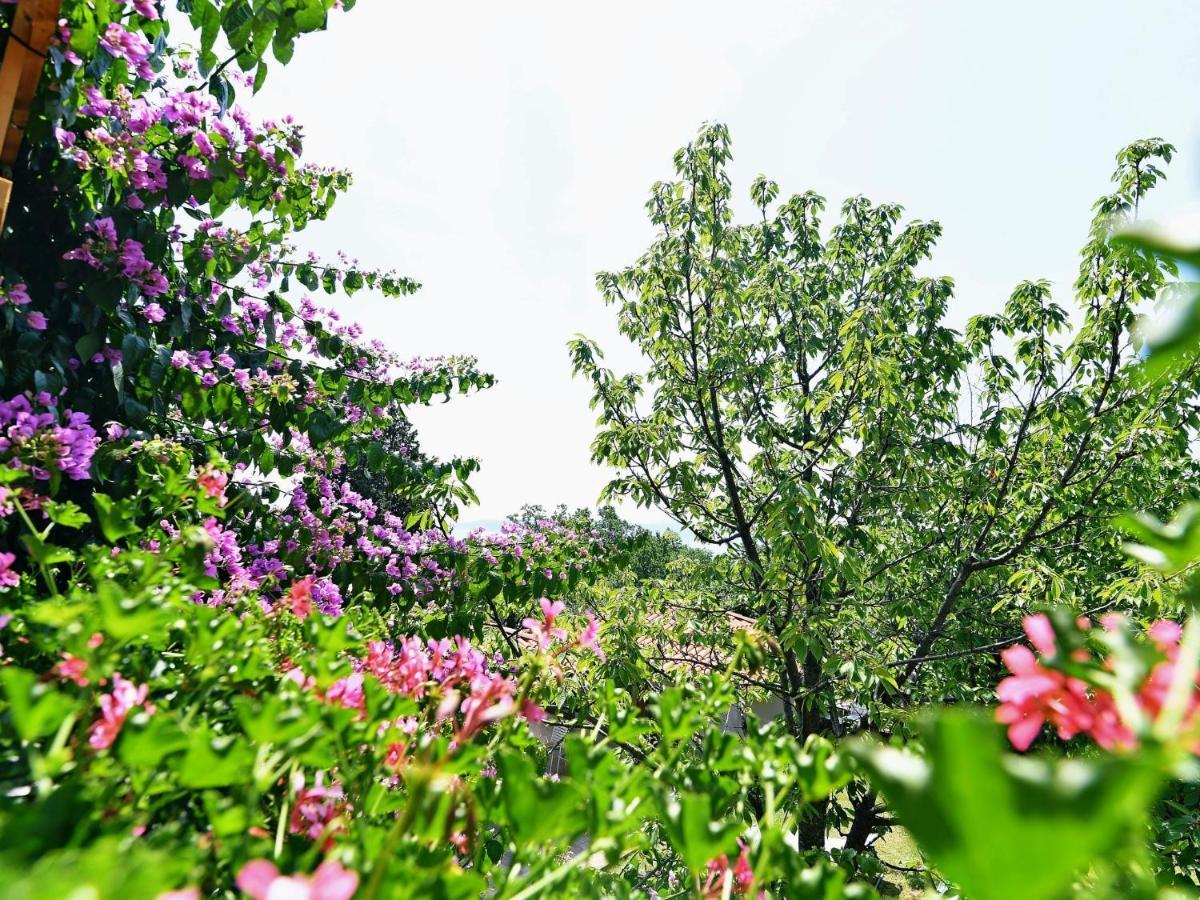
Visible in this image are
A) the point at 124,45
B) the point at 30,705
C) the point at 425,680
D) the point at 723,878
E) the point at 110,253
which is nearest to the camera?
the point at 30,705

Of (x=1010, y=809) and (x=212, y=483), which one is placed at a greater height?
(x=212, y=483)

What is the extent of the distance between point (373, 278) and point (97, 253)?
2004 millimetres

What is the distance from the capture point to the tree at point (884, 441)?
4578 mm

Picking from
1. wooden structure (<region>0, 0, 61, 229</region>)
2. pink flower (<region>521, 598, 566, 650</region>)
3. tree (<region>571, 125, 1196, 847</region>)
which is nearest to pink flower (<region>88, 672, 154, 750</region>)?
pink flower (<region>521, 598, 566, 650</region>)

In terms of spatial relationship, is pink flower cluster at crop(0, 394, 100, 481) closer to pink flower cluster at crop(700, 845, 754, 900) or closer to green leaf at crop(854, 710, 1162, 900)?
pink flower cluster at crop(700, 845, 754, 900)

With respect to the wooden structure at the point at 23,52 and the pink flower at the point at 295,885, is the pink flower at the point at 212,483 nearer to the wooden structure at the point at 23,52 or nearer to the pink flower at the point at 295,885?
the wooden structure at the point at 23,52

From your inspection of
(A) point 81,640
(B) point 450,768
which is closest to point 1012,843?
(B) point 450,768

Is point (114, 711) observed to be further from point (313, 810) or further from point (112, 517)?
point (112, 517)

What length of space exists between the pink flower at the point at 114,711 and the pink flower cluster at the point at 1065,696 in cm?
88

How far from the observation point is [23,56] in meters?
1.46

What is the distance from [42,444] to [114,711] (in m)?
1.12

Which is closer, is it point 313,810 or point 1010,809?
point 1010,809

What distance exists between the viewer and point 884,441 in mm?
4902

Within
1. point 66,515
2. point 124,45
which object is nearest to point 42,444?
point 66,515
